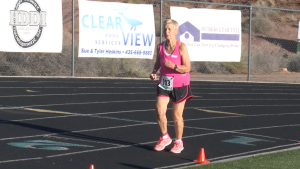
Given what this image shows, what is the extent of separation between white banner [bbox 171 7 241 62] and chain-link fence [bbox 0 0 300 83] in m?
0.49

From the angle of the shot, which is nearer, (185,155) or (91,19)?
(185,155)

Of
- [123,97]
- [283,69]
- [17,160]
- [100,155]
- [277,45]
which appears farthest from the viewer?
[277,45]

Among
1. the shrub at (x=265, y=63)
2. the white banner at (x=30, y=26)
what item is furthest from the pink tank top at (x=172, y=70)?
the shrub at (x=265, y=63)

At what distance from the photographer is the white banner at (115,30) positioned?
62.2ft

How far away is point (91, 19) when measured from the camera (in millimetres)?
19078

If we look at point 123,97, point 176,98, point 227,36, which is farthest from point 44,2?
point 176,98

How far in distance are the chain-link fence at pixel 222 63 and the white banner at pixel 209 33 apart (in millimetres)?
491

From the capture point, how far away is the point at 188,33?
2102cm

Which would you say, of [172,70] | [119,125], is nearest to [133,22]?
[119,125]

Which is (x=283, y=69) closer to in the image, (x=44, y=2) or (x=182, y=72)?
(x=44, y=2)

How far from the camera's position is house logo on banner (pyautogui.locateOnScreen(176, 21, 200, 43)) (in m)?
20.8

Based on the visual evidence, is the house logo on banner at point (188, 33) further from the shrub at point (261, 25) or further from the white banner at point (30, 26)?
the shrub at point (261, 25)

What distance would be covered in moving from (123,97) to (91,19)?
517 centimetres

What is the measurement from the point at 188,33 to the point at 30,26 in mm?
5802
